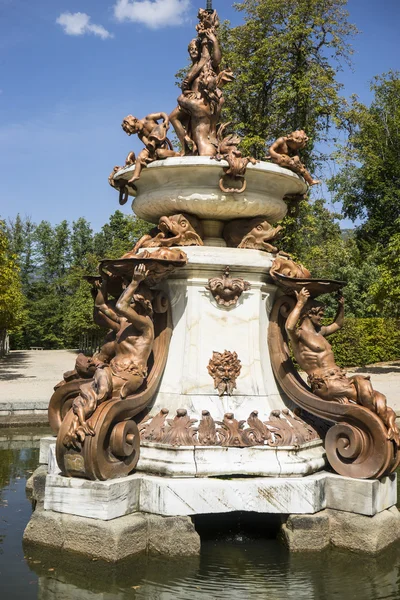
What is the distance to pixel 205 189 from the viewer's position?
213 inches

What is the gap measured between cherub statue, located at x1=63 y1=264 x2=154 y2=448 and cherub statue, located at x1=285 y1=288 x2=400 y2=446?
1.11 meters

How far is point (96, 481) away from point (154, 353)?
130cm

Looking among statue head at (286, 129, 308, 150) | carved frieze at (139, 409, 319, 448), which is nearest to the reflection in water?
carved frieze at (139, 409, 319, 448)

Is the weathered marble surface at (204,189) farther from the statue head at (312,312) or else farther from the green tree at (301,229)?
the green tree at (301,229)

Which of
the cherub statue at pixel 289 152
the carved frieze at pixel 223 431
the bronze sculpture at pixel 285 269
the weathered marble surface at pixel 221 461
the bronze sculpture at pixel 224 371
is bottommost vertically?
the weathered marble surface at pixel 221 461

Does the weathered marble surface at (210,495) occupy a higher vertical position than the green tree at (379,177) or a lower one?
lower

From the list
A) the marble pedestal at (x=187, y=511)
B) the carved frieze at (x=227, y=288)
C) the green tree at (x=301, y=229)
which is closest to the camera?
the marble pedestal at (x=187, y=511)

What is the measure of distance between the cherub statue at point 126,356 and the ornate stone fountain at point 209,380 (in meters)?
0.01

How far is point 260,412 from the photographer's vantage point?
17.0 feet

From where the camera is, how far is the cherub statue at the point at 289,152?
5684 mm

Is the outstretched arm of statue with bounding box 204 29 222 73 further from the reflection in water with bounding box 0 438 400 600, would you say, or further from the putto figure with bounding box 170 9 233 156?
the reflection in water with bounding box 0 438 400 600

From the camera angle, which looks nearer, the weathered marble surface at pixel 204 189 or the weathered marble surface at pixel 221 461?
the weathered marble surface at pixel 221 461

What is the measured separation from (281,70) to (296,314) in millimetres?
20503

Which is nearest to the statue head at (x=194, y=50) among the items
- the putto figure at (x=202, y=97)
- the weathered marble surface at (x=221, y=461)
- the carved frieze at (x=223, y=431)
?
the putto figure at (x=202, y=97)
